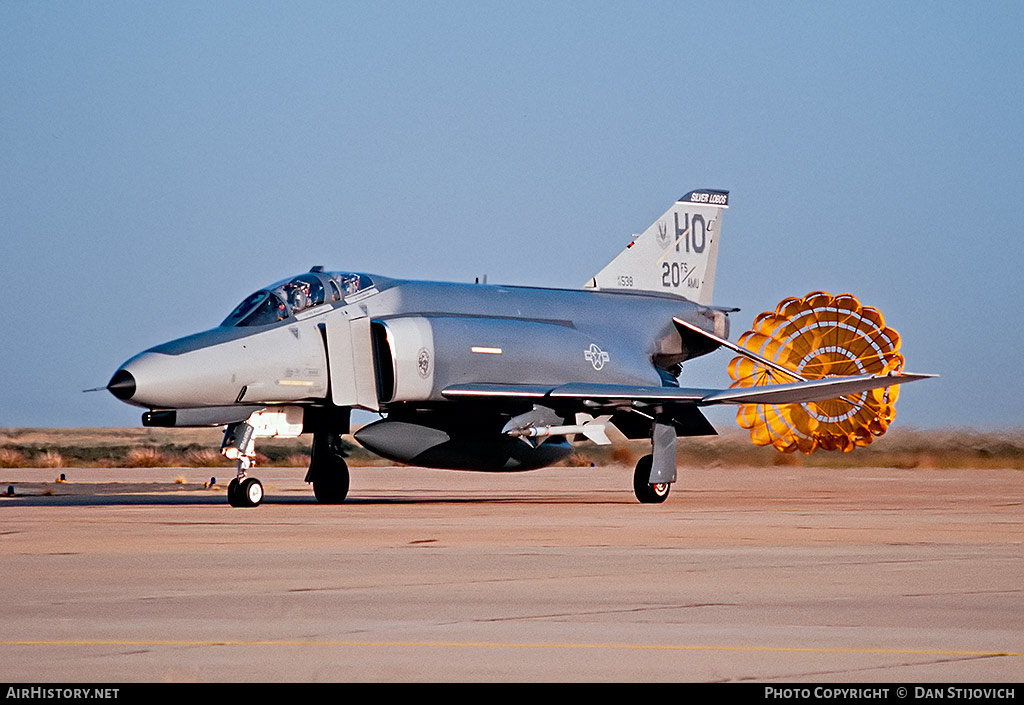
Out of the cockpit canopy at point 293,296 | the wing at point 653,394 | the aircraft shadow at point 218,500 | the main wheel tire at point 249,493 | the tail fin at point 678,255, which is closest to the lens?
the main wheel tire at point 249,493

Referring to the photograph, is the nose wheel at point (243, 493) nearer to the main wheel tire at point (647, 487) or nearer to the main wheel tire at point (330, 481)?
the main wheel tire at point (330, 481)

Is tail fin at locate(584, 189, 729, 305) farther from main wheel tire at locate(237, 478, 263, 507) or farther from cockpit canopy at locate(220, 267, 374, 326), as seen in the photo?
main wheel tire at locate(237, 478, 263, 507)

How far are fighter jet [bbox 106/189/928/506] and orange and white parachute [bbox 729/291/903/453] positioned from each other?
3808mm

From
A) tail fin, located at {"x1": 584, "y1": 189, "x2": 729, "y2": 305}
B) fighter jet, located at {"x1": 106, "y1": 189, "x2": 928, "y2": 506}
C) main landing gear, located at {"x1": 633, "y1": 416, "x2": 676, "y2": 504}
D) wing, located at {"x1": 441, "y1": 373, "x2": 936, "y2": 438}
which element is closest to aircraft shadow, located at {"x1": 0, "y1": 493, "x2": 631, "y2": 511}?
main landing gear, located at {"x1": 633, "y1": 416, "x2": 676, "y2": 504}

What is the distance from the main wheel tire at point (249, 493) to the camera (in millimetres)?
18141

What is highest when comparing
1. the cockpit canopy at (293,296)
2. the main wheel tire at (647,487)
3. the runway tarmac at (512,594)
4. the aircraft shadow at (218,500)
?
the cockpit canopy at (293,296)

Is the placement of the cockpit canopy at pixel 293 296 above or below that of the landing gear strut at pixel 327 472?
above

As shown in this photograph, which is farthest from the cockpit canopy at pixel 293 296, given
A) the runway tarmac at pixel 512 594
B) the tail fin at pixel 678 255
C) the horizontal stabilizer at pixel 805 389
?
the tail fin at pixel 678 255

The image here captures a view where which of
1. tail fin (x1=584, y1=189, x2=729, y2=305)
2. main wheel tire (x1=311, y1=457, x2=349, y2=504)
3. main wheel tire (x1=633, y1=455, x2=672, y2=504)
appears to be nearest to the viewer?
main wheel tire (x1=311, y1=457, x2=349, y2=504)

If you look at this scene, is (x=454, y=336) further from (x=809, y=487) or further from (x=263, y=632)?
(x=263, y=632)

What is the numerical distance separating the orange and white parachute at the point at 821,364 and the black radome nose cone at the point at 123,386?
10937 millimetres

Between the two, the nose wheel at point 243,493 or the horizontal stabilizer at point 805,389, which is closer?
the nose wheel at point 243,493

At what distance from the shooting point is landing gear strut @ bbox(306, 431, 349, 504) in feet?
66.4

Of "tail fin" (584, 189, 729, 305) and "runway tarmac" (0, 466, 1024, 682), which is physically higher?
"tail fin" (584, 189, 729, 305)
